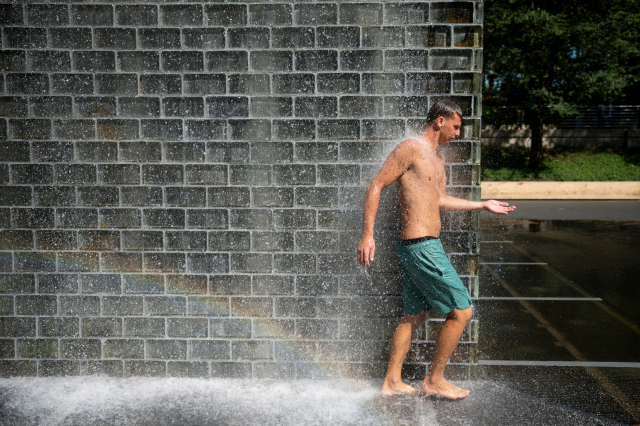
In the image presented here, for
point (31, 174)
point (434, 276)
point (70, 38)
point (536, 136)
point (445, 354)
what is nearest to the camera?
point (434, 276)

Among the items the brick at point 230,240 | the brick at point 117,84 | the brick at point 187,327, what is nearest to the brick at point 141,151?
the brick at point 117,84

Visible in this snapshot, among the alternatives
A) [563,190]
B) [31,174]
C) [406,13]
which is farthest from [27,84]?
[563,190]

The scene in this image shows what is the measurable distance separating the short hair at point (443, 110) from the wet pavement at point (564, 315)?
5.03 feet

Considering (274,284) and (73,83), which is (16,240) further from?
(274,284)

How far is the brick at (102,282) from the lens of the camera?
15.0ft

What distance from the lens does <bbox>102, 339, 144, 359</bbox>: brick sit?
4.60 metres

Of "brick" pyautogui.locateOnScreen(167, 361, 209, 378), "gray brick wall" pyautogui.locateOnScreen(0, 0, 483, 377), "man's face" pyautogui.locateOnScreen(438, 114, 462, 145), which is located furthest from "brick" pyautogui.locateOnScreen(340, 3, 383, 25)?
"brick" pyautogui.locateOnScreen(167, 361, 209, 378)

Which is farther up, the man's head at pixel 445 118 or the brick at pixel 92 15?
the brick at pixel 92 15

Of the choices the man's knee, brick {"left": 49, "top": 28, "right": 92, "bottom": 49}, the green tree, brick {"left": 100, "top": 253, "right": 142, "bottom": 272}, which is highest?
the green tree

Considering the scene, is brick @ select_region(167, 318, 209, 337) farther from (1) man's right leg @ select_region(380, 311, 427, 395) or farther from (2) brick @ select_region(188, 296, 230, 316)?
(1) man's right leg @ select_region(380, 311, 427, 395)

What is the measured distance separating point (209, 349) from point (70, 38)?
8.58 ft

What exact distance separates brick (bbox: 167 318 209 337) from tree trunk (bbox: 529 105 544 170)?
60.9ft

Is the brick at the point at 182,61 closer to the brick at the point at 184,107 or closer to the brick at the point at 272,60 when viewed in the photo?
the brick at the point at 184,107

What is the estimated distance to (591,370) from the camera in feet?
15.9
